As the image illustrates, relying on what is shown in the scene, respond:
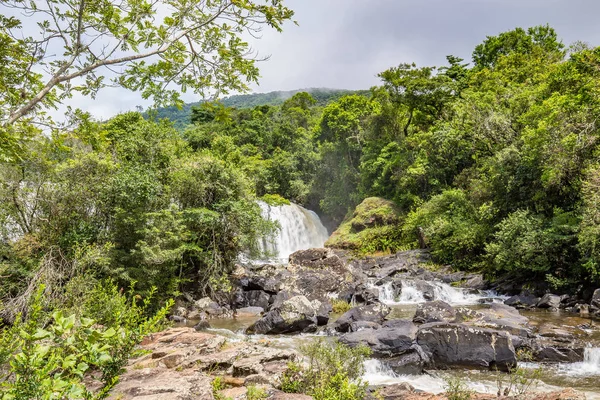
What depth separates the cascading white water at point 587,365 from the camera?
810 cm

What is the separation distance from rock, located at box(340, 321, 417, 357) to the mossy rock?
54.9ft

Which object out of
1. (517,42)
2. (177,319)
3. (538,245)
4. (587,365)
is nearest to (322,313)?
(177,319)

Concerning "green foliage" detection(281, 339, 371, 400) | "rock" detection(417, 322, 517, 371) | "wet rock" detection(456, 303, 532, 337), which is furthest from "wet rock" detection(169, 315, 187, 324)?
"wet rock" detection(456, 303, 532, 337)

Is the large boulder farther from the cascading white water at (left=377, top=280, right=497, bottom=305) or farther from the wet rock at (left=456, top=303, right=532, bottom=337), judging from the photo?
the cascading white water at (left=377, top=280, right=497, bottom=305)

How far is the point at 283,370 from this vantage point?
5945 millimetres

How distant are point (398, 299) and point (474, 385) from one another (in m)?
8.69

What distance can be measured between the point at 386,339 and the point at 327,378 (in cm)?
477

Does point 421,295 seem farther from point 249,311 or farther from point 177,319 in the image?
point 177,319

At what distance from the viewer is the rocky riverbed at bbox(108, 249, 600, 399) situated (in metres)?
6.01

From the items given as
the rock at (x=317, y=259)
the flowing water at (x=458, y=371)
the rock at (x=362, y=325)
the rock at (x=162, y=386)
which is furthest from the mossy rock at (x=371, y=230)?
the rock at (x=162, y=386)

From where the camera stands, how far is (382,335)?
9664mm

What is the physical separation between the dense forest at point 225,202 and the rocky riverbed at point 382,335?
963 mm

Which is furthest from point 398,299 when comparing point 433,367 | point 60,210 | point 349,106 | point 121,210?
point 349,106

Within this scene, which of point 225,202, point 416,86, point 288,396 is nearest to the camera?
point 288,396
